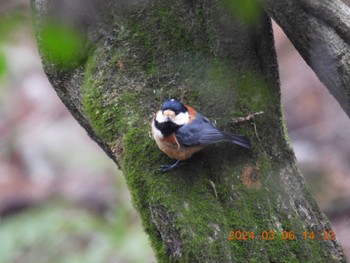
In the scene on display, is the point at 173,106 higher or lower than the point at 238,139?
higher

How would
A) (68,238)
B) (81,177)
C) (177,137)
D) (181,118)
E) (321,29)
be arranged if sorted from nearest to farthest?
(321,29)
(181,118)
(177,137)
(68,238)
(81,177)

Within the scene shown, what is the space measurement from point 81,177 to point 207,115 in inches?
228

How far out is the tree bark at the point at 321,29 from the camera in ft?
10.5

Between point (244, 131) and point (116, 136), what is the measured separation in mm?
672

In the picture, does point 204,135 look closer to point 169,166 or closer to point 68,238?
point 169,166

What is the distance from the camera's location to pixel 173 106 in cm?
327

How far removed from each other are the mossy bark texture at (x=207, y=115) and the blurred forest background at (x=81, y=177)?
2.96 m

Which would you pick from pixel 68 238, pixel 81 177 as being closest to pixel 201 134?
pixel 68 238

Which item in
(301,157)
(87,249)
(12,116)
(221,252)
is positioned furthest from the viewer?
(12,116)

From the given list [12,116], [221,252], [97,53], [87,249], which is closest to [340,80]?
[221,252]

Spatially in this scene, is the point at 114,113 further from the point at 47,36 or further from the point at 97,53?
the point at 47,36

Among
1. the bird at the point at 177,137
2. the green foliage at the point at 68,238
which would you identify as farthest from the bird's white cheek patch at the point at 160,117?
the green foliage at the point at 68,238

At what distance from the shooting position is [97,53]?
351 cm

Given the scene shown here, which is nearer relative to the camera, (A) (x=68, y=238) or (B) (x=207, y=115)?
(B) (x=207, y=115)
